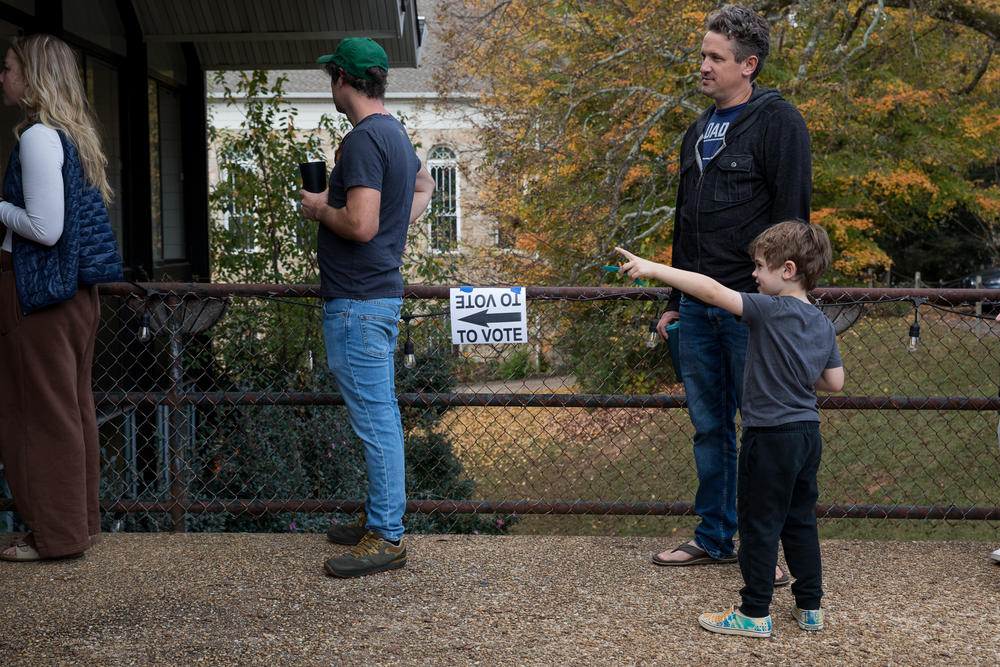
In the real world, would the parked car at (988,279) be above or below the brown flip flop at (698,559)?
above

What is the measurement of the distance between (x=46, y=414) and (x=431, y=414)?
157 inches

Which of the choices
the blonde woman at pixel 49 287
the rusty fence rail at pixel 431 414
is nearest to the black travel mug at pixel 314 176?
the rusty fence rail at pixel 431 414

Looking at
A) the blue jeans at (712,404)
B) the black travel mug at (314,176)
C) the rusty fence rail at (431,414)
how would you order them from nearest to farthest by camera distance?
the black travel mug at (314,176), the blue jeans at (712,404), the rusty fence rail at (431,414)

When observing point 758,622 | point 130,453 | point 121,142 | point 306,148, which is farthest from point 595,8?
point 758,622

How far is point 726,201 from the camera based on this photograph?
373 cm

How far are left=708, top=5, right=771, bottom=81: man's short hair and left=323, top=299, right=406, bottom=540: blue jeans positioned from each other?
1589mm

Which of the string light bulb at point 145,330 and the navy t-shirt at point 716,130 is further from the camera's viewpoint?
the string light bulb at point 145,330

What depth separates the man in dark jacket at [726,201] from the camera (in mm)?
3633

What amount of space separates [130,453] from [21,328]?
12.7 feet

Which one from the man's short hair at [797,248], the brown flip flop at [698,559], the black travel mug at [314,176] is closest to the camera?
the man's short hair at [797,248]

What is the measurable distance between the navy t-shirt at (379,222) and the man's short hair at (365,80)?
100 millimetres

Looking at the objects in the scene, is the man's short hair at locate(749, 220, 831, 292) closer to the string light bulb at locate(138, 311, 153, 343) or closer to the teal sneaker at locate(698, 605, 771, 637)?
the teal sneaker at locate(698, 605, 771, 637)

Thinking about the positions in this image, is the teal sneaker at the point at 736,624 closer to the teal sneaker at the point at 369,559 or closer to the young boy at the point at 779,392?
the young boy at the point at 779,392

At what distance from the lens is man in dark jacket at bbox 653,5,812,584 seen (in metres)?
3.63
